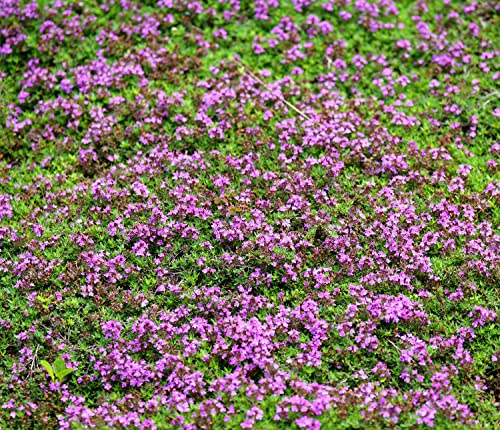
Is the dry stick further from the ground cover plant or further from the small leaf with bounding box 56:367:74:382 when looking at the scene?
the small leaf with bounding box 56:367:74:382

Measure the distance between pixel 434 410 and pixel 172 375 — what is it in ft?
6.62

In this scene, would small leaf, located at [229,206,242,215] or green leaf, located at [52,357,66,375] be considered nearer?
green leaf, located at [52,357,66,375]

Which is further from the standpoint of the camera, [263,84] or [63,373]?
[263,84]

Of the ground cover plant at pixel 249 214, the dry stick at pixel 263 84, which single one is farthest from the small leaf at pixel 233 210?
the dry stick at pixel 263 84

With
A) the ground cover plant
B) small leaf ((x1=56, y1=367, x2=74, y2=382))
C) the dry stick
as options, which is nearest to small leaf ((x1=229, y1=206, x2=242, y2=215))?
the ground cover plant

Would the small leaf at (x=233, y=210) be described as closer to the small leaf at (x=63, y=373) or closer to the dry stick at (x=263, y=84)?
the dry stick at (x=263, y=84)

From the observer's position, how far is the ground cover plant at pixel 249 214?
550 cm

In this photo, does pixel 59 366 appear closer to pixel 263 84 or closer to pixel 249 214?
pixel 249 214

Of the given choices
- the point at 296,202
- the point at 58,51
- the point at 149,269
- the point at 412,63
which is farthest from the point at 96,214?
the point at 412,63

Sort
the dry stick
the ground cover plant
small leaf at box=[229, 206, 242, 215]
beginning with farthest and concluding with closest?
1. the dry stick
2. small leaf at box=[229, 206, 242, 215]
3. the ground cover plant

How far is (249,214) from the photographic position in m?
6.58

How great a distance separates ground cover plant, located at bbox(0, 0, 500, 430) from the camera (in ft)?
18.0

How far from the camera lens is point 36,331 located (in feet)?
19.2

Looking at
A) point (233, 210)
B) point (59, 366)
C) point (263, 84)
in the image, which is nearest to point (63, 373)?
point (59, 366)
